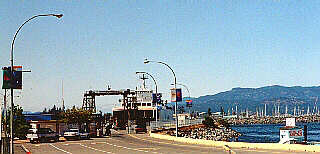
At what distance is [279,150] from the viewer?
4009 cm

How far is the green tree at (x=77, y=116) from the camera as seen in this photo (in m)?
81.2

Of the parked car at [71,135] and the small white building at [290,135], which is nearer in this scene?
the small white building at [290,135]

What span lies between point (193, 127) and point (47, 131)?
200 feet

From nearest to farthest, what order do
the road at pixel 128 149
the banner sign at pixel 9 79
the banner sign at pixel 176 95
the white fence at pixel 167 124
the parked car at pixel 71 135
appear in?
1. the banner sign at pixel 9 79
2. the road at pixel 128 149
3. the parked car at pixel 71 135
4. the banner sign at pixel 176 95
5. the white fence at pixel 167 124

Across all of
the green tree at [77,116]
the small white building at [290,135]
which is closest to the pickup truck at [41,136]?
the green tree at [77,116]

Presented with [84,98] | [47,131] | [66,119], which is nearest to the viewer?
[47,131]

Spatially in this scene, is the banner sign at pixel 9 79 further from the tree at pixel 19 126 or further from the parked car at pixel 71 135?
the tree at pixel 19 126

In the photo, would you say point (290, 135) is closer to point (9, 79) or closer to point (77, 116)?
point (9, 79)

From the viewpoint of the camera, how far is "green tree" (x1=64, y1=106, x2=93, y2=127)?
3199 inches

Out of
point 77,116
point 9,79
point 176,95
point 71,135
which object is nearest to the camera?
point 9,79

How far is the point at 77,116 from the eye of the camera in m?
81.5

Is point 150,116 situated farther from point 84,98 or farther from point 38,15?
point 38,15

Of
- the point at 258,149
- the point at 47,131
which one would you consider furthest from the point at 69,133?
the point at 258,149

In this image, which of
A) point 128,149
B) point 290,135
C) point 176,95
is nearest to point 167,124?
point 176,95
